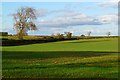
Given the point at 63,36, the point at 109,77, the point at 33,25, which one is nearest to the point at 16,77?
the point at 109,77

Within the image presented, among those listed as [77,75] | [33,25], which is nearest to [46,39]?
[33,25]

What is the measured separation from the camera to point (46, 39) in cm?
8206

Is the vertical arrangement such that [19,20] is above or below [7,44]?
above

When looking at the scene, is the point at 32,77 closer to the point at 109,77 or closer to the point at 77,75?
the point at 77,75

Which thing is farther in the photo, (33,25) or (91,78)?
(33,25)

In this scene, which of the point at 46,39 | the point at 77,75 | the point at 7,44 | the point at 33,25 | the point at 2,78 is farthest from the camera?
the point at 33,25

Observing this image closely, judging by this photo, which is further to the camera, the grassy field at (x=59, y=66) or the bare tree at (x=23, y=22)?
the bare tree at (x=23, y=22)

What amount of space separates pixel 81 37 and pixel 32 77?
3188 inches

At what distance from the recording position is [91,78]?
613 inches

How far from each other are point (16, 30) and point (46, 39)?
18416mm

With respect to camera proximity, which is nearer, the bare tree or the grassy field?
the grassy field

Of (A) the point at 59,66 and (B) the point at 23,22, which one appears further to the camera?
(B) the point at 23,22

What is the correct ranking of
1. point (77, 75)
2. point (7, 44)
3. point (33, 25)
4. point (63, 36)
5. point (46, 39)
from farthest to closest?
point (33, 25)
point (63, 36)
point (46, 39)
point (7, 44)
point (77, 75)

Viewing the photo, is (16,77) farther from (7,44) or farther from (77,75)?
(7,44)
